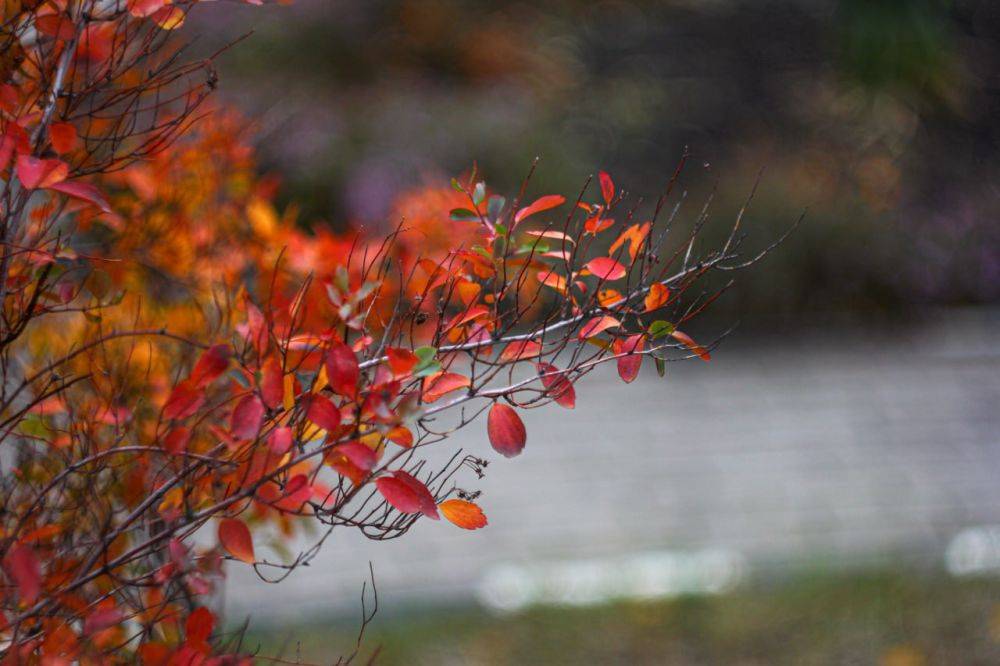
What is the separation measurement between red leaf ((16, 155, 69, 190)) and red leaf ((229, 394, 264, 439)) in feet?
1.27

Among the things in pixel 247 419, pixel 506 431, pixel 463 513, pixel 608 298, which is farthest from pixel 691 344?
pixel 247 419

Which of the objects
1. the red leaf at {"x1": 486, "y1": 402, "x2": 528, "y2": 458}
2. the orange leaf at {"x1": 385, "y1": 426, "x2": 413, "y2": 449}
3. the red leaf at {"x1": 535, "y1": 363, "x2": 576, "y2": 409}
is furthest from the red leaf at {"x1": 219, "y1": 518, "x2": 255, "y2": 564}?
the red leaf at {"x1": 535, "y1": 363, "x2": 576, "y2": 409}

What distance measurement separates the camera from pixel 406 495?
1308 mm

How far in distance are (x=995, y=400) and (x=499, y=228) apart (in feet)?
19.3

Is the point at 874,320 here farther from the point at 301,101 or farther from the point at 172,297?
the point at 172,297

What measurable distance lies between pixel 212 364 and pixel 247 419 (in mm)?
94

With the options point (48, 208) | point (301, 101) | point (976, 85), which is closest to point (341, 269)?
point (48, 208)

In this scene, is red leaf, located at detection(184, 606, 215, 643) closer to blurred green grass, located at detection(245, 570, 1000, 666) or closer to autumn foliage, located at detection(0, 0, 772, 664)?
autumn foliage, located at detection(0, 0, 772, 664)

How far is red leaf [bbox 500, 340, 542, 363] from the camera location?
1.45 m

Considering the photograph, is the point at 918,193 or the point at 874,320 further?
the point at 918,193

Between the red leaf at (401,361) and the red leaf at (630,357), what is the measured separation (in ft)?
1.06

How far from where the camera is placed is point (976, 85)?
8961mm

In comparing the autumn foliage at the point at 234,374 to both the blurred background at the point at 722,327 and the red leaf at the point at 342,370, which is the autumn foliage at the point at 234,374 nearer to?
the red leaf at the point at 342,370

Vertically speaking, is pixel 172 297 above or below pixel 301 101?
below
